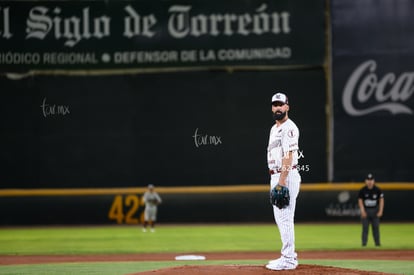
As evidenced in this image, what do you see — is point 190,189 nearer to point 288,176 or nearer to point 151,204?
point 151,204

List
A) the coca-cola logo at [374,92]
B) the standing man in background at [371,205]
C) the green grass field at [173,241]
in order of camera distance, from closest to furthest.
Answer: the green grass field at [173,241]
the standing man in background at [371,205]
the coca-cola logo at [374,92]

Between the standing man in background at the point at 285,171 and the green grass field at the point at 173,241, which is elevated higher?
the standing man in background at the point at 285,171

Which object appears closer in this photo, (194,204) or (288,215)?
(288,215)

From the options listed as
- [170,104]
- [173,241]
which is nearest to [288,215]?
[173,241]

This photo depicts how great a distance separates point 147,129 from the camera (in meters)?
26.7

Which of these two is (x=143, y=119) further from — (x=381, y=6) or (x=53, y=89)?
(x=381, y=6)

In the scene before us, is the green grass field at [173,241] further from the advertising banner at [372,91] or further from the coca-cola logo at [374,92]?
the coca-cola logo at [374,92]

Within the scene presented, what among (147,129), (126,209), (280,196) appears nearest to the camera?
(280,196)

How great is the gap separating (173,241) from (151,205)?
13.0ft

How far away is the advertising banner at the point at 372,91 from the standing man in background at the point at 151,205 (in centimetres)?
575

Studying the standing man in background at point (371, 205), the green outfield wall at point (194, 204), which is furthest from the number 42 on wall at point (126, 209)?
the standing man in background at point (371, 205)

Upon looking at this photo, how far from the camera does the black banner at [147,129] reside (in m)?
26.5

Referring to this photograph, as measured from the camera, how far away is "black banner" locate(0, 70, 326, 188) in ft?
86.8

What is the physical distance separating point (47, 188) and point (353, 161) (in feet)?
31.4
